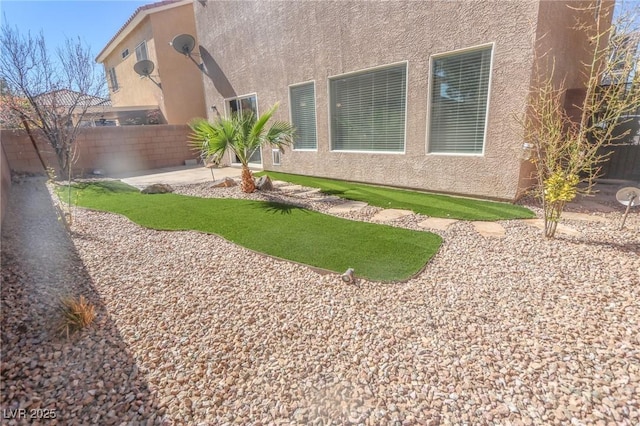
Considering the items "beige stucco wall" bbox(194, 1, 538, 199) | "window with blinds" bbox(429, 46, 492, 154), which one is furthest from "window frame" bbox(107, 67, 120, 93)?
"window with blinds" bbox(429, 46, 492, 154)

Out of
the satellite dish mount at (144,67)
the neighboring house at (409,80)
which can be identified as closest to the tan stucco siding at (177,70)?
the satellite dish mount at (144,67)

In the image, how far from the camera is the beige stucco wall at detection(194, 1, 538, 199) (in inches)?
266

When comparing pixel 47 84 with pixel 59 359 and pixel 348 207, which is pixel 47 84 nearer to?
pixel 348 207

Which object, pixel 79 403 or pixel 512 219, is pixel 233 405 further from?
pixel 512 219

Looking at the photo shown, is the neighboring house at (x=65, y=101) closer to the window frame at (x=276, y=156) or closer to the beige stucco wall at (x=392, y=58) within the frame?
the beige stucco wall at (x=392, y=58)

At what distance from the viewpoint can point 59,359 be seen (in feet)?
9.67

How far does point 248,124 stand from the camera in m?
8.99

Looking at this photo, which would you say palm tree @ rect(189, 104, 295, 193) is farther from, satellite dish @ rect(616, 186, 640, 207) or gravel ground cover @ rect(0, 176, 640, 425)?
satellite dish @ rect(616, 186, 640, 207)

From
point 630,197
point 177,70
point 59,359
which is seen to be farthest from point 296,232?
point 177,70

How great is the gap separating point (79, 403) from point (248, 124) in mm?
7635

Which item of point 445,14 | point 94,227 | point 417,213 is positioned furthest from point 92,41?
point 417,213

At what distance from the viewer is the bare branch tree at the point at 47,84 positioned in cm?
1188

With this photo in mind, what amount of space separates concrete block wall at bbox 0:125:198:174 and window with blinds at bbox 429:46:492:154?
14.9m

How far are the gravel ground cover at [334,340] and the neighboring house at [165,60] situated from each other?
1591cm
